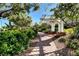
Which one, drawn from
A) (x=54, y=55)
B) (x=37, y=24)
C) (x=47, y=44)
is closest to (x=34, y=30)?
(x=37, y=24)

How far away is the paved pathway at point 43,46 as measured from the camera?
2872mm

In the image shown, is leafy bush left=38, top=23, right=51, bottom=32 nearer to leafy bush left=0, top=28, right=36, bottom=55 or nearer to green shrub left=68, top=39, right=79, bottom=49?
leafy bush left=0, top=28, right=36, bottom=55

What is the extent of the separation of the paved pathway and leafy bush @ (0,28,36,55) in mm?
106

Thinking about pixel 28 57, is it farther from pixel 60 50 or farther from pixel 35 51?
pixel 60 50

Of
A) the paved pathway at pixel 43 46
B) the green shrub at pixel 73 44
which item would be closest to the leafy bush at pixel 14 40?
the paved pathway at pixel 43 46

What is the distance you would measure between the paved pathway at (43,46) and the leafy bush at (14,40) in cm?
11

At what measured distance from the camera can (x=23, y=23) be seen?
2.90 meters

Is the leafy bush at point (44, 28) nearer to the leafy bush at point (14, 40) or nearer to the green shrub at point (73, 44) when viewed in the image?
the leafy bush at point (14, 40)

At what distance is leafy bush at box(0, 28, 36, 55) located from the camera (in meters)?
2.85

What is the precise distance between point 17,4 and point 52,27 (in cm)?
62

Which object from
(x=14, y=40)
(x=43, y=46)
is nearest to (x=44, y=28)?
(x=43, y=46)

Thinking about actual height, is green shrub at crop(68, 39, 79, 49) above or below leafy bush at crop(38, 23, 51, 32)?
below

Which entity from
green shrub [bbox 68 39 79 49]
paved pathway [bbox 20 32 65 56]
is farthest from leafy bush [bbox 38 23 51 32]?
green shrub [bbox 68 39 79 49]

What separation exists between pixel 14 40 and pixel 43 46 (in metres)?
0.44
